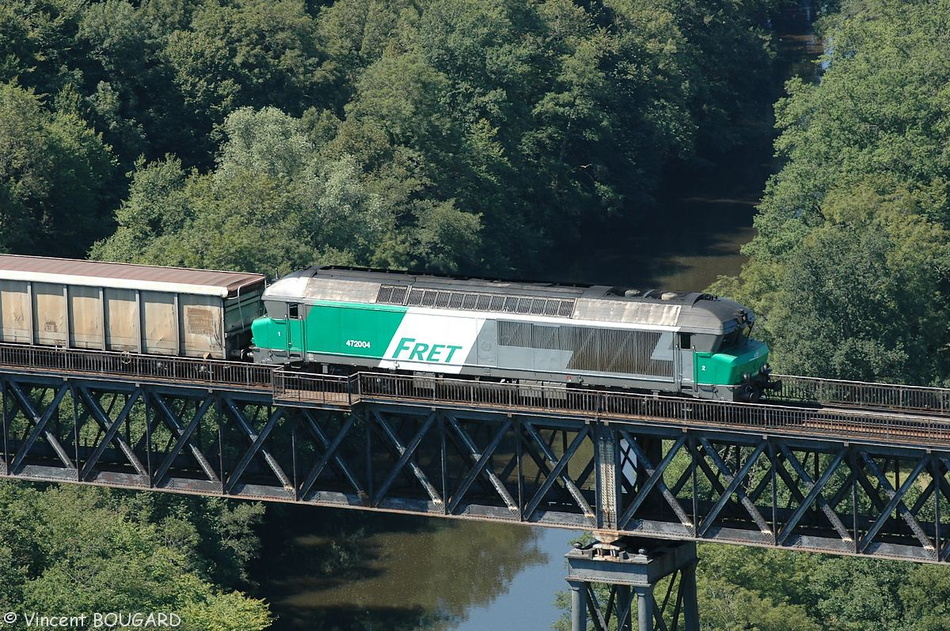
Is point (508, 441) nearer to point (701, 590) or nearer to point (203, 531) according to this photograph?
point (203, 531)

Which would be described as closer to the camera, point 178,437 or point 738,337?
point 738,337

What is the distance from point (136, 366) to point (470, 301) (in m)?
13.0

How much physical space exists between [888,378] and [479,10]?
61096mm

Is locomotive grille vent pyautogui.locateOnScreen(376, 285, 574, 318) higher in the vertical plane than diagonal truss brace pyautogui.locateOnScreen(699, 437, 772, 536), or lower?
higher

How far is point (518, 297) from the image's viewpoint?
234 feet

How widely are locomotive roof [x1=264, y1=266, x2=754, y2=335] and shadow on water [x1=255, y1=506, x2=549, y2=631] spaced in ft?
91.2

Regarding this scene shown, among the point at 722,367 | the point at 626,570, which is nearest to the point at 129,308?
the point at 626,570

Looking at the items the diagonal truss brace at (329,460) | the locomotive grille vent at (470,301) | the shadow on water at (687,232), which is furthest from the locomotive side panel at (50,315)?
→ the shadow on water at (687,232)

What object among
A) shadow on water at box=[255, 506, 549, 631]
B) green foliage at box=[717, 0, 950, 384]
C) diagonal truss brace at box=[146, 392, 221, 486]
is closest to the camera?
diagonal truss brace at box=[146, 392, 221, 486]

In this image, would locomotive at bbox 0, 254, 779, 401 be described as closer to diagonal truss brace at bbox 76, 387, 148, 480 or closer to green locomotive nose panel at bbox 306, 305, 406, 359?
green locomotive nose panel at bbox 306, 305, 406, 359

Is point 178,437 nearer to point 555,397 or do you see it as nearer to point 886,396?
point 555,397

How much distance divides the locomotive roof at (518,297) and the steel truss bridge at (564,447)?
3.13m

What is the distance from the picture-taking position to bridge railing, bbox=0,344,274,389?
72.2 metres

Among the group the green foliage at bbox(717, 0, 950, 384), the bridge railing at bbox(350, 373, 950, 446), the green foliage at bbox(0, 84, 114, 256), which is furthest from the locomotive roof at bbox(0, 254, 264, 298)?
the green foliage at bbox(0, 84, 114, 256)
